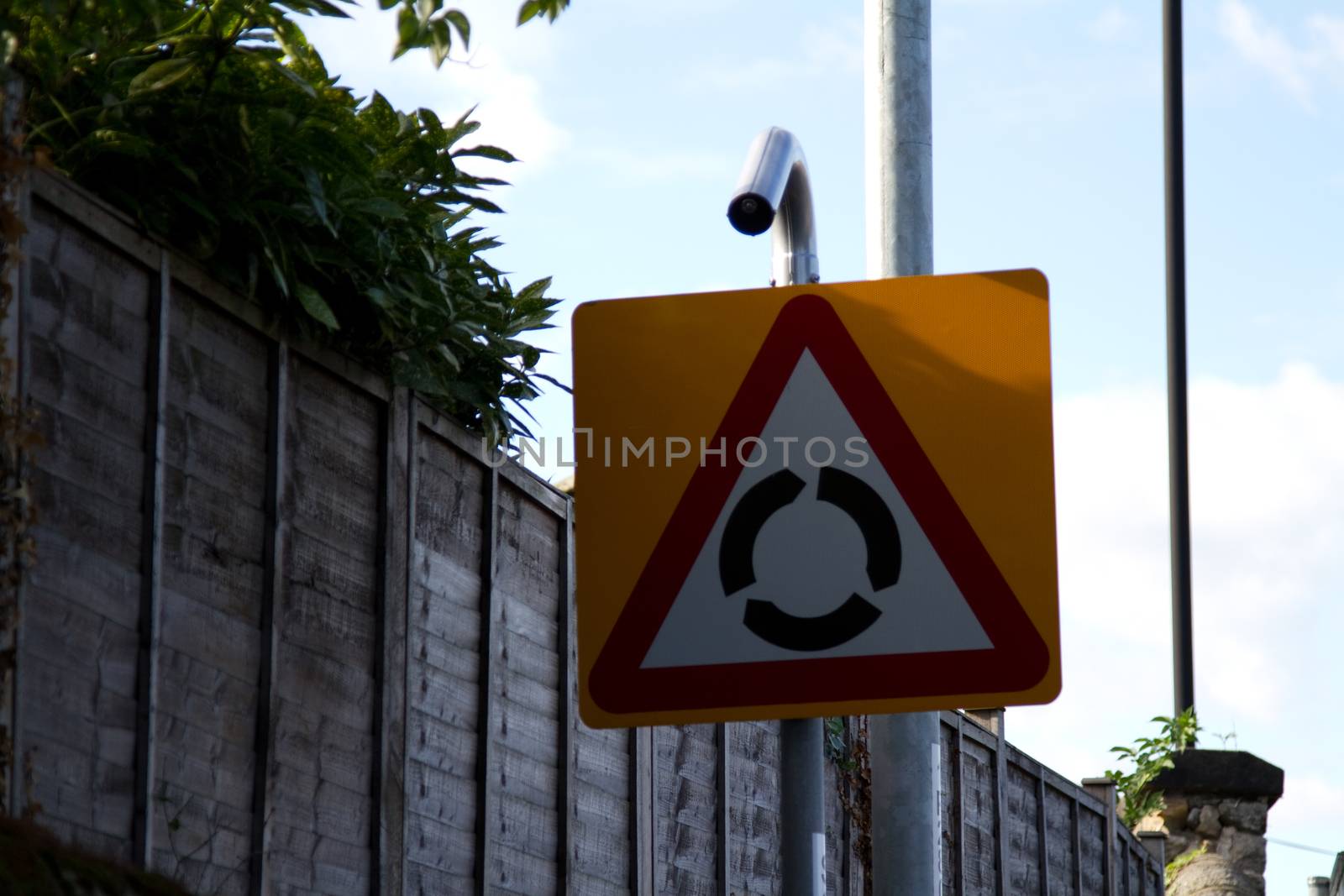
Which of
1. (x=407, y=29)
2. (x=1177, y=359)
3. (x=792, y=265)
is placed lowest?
(x=792, y=265)

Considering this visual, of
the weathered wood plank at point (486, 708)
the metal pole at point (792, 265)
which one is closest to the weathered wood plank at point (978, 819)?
the weathered wood plank at point (486, 708)

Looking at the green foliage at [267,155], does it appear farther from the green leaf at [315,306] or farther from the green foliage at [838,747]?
the green foliage at [838,747]

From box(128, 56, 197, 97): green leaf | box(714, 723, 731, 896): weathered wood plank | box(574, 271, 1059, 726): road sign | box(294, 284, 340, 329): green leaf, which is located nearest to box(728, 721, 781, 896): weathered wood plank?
box(714, 723, 731, 896): weathered wood plank

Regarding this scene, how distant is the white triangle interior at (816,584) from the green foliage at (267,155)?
153cm

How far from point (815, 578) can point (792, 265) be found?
0.62 m

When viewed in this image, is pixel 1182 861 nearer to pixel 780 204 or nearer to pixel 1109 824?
pixel 1109 824

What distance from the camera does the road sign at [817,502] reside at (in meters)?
2.86

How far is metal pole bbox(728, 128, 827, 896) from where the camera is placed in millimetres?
2812

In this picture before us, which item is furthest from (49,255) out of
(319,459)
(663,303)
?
(663,303)

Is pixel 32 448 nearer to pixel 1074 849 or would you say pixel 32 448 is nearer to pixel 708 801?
pixel 708 801

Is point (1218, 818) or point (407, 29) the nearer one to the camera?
point (407, 29)

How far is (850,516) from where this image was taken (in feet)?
9.46

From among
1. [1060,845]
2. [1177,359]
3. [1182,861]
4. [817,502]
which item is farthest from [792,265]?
[1177,359]

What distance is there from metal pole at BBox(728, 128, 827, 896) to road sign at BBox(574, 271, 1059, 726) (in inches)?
3.9
